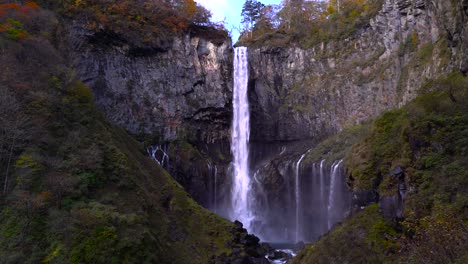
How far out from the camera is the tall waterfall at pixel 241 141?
35.4 m

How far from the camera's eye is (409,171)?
623 inches

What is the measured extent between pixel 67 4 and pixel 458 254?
1265 inches

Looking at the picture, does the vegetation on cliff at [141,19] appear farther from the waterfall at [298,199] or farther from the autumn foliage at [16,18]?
the waterfall at [298,199]

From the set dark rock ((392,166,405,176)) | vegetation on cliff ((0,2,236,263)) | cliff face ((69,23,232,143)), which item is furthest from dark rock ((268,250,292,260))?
cliff face ((69,23,232,143))

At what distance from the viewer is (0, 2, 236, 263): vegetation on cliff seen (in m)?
16.3

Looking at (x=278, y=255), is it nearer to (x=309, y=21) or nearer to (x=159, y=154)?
(x=159, y=154)

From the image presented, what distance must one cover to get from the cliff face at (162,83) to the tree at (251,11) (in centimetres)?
1569

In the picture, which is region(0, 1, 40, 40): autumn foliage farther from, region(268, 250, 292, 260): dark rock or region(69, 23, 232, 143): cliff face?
region(268, 250, 292, 260): dark rock

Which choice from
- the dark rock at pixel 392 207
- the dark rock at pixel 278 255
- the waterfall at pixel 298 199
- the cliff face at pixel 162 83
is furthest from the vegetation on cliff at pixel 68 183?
the waterfall at pixel 298 199

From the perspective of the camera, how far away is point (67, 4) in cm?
3194

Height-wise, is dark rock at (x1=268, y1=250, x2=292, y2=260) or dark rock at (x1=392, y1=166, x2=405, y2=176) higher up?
dark rock at (x1=392, y1=166, x2=405, y2=176)

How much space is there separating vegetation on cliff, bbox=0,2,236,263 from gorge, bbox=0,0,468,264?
0.27 ft

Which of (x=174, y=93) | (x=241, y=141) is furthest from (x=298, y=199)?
(x=174, y=93)

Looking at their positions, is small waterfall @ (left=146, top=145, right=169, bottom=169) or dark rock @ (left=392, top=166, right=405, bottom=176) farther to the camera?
small waterfall @ (left=146, top=145, right=169, bottom=169)
